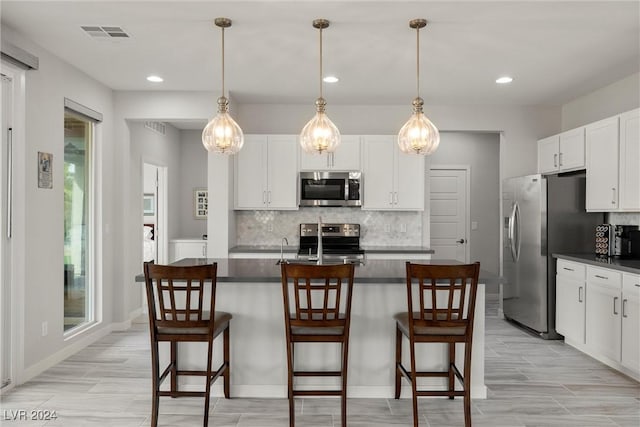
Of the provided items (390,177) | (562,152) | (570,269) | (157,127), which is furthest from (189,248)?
(562,152)

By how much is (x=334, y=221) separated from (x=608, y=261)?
3005 millimetres

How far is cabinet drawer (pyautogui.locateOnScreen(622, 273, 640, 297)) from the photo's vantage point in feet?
11.9

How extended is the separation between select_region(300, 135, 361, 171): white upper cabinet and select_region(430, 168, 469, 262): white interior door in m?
1.93

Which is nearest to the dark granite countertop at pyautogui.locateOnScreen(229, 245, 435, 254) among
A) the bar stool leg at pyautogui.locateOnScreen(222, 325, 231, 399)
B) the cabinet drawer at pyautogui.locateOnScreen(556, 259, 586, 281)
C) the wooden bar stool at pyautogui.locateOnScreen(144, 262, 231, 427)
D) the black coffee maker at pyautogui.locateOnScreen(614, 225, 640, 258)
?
the cabinet drawer at pyautogui.locateOnScreen(556, 259, 586, 281)

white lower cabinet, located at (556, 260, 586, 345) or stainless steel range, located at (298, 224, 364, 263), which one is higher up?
stainless steel range, located at (298, 224, 364, 263)

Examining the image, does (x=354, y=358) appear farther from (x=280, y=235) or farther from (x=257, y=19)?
(x=280, y=235)

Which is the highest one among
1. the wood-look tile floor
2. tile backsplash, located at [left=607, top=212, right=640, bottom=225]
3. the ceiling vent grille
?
the ceiling vent grille

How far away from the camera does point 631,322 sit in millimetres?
3713

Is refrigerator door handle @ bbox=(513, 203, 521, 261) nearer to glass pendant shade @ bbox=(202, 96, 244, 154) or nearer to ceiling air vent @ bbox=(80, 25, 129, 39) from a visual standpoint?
glass pendant shade @ bbox=(202, 96, 244, 154)

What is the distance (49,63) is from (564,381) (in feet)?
16.1

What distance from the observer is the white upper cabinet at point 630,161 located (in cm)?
402

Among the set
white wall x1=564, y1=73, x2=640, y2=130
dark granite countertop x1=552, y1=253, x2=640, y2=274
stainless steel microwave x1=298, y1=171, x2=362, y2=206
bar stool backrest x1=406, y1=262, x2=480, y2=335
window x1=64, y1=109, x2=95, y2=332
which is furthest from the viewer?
stainless steel microwave x1=298, y1=171, x2=362, y2=206

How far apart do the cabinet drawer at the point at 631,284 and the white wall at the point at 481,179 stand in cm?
335

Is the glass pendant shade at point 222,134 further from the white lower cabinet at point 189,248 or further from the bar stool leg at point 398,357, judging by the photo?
the white lower cabinet at point 189,248
